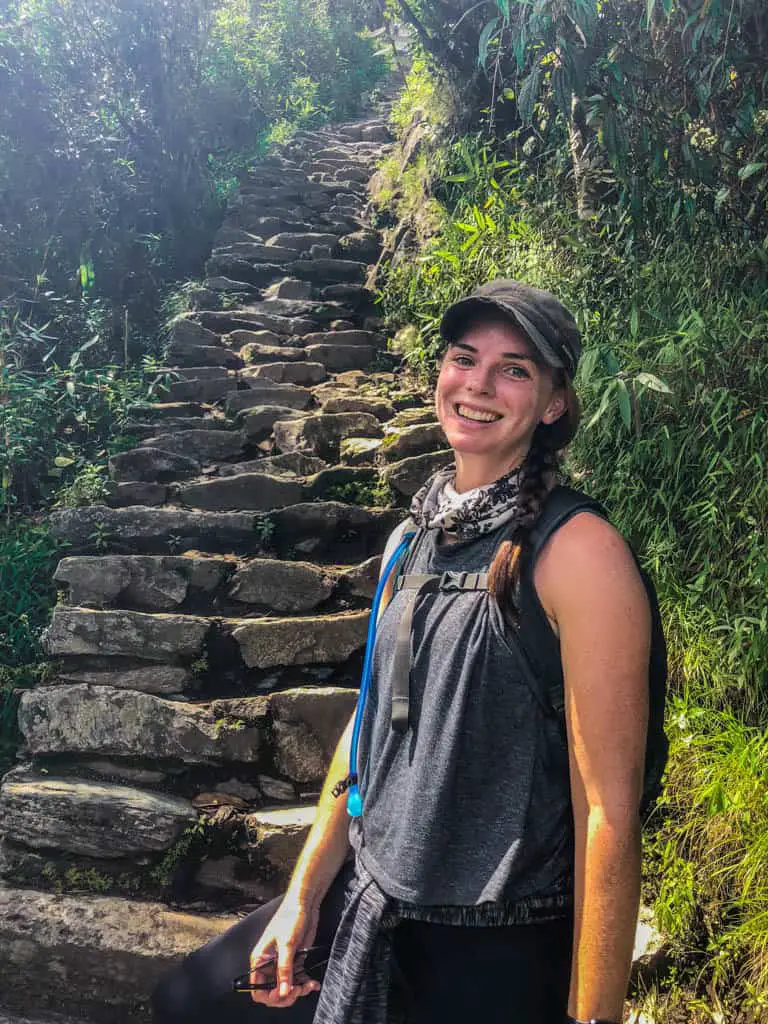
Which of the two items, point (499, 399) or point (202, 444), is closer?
point (499, 399)

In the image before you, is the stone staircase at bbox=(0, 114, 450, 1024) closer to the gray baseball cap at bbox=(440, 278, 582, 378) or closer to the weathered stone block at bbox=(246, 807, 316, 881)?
the weathered stone block at bbox=(246, 807, 316, 881)

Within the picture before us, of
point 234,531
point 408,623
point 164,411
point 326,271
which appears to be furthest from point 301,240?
point 408,623

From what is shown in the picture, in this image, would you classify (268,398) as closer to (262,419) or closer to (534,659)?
(262,419)

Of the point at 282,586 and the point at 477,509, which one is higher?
the point at 477,509

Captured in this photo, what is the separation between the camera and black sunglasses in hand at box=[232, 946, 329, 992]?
4.89 feet

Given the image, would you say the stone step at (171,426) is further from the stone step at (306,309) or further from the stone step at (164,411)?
the stone step at (306,309)

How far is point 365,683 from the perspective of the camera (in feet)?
4.80

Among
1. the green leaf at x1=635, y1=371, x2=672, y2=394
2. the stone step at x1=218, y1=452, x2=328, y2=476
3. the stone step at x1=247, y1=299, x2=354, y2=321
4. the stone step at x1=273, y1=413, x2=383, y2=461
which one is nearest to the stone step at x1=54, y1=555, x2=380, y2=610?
the stone step at x1=218, y1=452, x2=328, y2=476

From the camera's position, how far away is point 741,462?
113 inches

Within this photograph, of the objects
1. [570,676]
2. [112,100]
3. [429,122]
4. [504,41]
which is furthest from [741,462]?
[112,100]

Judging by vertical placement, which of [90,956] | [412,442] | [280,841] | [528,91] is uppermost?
[528,91]

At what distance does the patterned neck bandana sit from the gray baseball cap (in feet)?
0.67

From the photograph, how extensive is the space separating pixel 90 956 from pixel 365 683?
168cm

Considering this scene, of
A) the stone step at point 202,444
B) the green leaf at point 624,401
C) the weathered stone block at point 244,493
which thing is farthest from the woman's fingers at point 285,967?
the stone step at point 202,444
